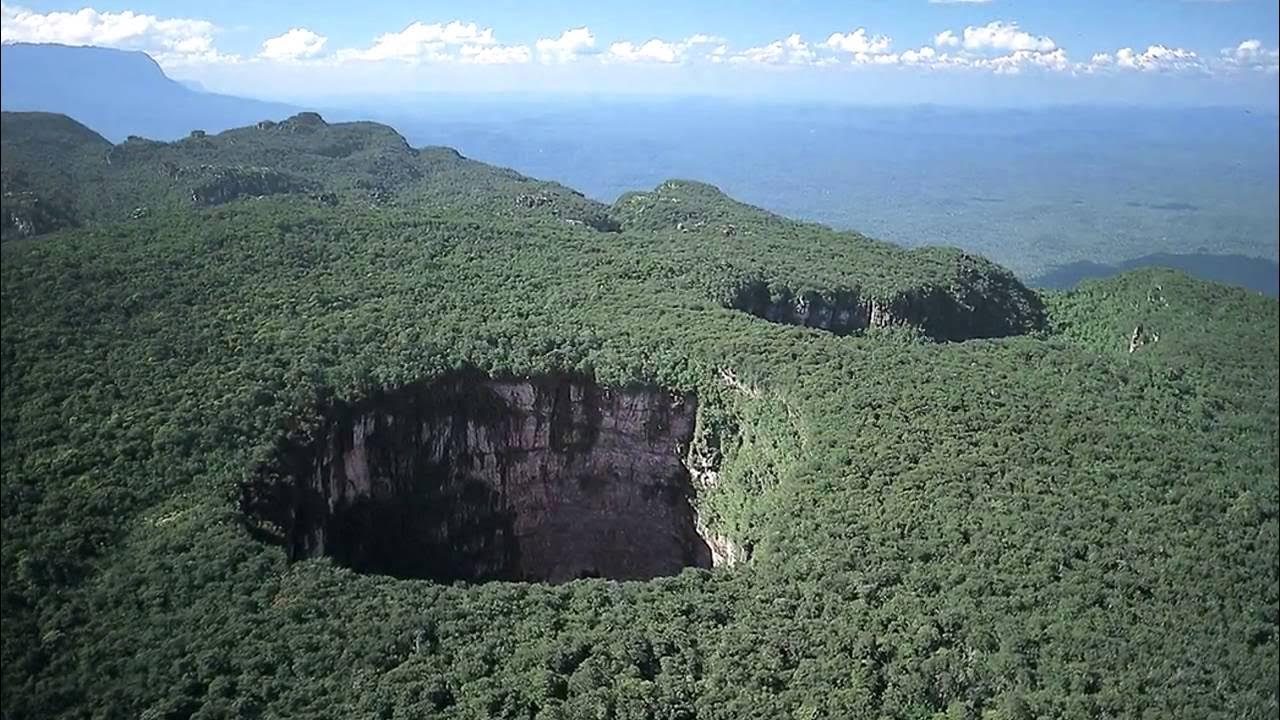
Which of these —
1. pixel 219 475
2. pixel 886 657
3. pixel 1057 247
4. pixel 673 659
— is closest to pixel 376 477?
pixel 219 475

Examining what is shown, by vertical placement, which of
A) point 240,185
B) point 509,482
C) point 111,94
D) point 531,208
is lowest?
point 509,482

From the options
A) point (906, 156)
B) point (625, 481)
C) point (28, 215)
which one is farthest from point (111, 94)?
point (906, 156)

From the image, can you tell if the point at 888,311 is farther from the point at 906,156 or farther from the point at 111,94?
the point at 906,156

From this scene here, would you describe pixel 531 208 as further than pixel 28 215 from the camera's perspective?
Yes

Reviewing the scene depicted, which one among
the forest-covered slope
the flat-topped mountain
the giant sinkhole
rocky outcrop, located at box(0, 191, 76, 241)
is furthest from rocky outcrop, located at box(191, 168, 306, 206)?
the giant sinkhole

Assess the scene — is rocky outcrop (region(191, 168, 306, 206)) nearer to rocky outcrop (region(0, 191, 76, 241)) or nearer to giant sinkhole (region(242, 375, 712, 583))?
rocky outcrop (region(0, 191, 76, 241))
